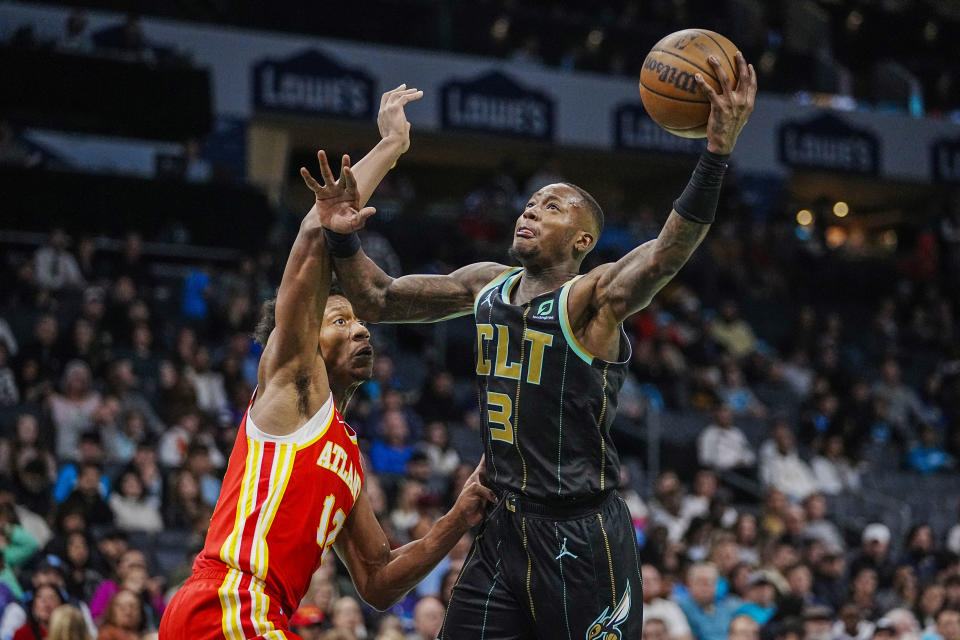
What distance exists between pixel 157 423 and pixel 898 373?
11.5 metres

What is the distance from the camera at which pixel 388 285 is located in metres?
5.23

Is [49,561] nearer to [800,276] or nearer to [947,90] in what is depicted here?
[800,276]

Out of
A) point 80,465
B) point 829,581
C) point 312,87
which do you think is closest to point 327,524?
point 80,465

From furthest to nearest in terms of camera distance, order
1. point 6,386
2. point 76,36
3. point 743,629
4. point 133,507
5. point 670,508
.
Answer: point 76,36 < point 670,508 < point 6,386 < point 133,507 < point 743,629

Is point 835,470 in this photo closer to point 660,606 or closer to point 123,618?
point 660,606

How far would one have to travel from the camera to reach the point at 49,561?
897 cm

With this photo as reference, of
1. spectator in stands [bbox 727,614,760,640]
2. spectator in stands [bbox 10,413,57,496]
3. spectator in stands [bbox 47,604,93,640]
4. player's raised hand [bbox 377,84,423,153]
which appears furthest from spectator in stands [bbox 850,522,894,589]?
player's raised hand [bbox 377,84,423,153]

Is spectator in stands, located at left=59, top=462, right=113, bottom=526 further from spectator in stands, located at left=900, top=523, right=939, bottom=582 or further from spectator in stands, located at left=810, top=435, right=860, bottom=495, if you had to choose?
spectator in stands, located at left=810, top=435, right=860, bottom=495

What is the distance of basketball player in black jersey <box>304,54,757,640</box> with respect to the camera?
4.81 meters

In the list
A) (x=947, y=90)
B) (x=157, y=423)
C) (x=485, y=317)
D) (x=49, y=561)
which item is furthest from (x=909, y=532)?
(x=947, y=90)

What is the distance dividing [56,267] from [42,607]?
6593mm

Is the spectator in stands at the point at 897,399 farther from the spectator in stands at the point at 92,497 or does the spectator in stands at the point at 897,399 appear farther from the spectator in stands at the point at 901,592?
the spectator in stands at the point at 92,497

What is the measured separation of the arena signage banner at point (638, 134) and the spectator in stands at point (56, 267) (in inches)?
434

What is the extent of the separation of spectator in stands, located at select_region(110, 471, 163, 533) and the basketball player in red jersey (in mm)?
6323
